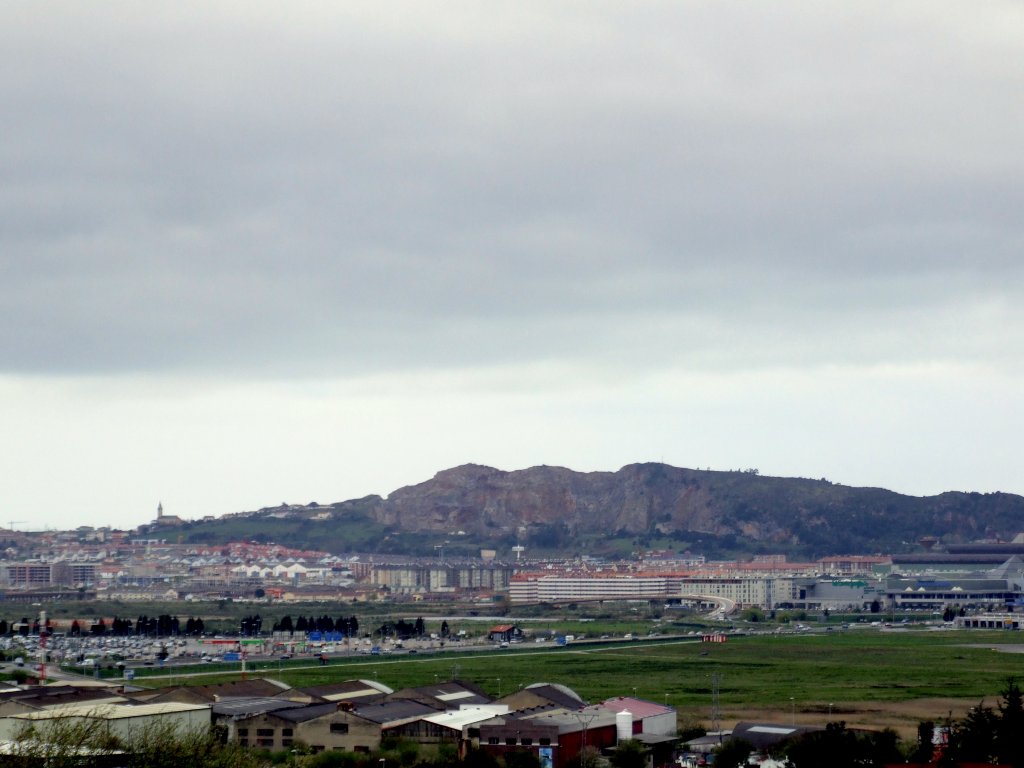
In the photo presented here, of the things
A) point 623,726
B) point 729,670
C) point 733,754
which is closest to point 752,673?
point 729,670

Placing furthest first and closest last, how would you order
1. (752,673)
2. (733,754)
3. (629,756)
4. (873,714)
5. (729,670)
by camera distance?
(729,670), (752,673), (873,714), (629,756), (733,754)

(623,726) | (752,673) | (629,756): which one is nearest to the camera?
(629,756)

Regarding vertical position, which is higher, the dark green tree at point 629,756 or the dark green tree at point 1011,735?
the dark green tree at point 1011,735

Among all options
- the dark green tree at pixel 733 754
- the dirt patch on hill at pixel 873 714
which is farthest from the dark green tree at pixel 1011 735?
the dirt patch on hill at pixel 873 714

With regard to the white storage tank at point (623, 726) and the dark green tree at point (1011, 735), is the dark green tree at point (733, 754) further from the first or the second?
the dark green tree at point (1011, 735)

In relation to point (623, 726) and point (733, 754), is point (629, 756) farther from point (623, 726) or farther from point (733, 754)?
point (623, 726)

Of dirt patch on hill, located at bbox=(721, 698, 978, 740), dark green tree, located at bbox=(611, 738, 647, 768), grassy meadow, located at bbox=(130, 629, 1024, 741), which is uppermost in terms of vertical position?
grassy meadow, located at bbox=(130, 629, 1024, 741)

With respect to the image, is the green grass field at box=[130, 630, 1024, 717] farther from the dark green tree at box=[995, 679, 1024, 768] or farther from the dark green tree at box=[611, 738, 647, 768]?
the dark green tree at box=[995, 679, 1024, 768]

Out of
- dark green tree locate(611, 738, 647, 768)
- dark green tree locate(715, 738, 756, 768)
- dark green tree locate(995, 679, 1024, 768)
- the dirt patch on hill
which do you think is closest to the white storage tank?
dark green tree locate(611, 738, 647, 768)

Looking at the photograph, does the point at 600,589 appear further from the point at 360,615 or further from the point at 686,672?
the point at 686,672

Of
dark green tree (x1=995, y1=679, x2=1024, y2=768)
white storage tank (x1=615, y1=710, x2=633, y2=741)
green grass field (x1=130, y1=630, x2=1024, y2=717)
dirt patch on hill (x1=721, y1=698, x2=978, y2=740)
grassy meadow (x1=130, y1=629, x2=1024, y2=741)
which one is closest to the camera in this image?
dark green tree (x1=995, y1=679, x2=1024, y2=768)

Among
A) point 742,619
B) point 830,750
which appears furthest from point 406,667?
point 742,619

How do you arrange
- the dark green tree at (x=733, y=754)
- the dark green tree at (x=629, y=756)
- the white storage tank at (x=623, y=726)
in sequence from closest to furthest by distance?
1. the dark green tree at (x=733, y=754)
2. the dark green tree at (x=629, y=756)
3. the white storage tank at (x=623, y=726)
